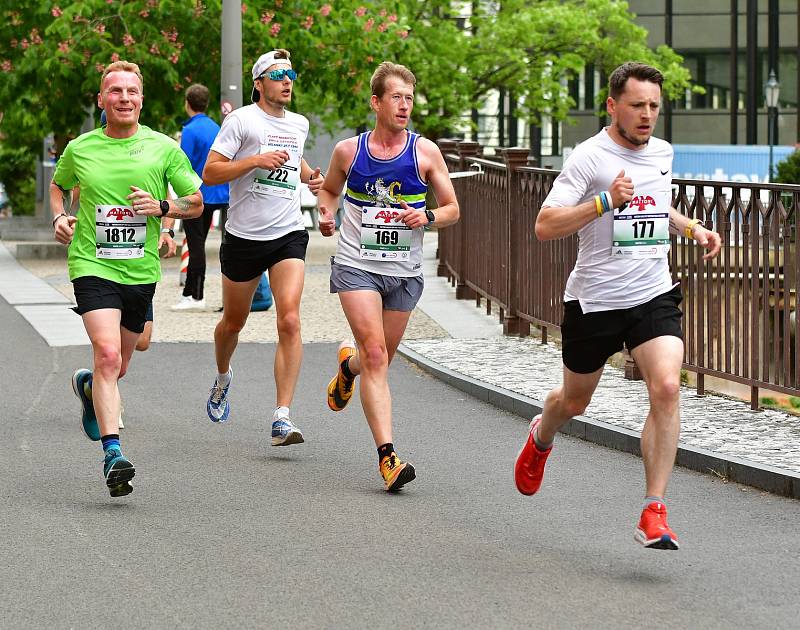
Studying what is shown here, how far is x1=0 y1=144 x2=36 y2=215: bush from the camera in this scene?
44156 mm

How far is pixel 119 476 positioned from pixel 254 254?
1.92 meters

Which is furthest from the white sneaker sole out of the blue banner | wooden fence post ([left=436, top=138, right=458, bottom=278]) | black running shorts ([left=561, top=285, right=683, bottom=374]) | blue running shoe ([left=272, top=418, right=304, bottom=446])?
the blue banner

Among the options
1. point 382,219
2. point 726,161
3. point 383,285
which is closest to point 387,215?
point 382,219

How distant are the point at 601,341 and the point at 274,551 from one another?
57.8 inches

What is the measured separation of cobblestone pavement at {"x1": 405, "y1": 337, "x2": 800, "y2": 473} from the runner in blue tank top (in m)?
1.72

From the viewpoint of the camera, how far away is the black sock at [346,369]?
8.53 meters

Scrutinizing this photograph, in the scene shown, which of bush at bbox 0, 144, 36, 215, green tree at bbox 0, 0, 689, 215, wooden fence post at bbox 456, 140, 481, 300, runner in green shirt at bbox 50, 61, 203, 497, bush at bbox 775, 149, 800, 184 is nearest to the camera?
runner in green shirt at bbox 50, 61, 203, 497

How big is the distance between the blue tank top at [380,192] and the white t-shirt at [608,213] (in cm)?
135

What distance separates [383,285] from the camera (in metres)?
Result: 7.75

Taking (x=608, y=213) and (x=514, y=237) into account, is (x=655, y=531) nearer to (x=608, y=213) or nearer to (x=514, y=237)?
(x=608, y=213)

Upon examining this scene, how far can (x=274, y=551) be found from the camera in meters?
6.23

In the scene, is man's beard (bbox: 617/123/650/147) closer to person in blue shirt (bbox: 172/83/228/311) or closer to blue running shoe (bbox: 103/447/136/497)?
blue running shoe (bbox: 103/447/136/497)

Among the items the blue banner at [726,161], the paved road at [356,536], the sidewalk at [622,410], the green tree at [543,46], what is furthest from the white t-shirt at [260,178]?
the blue banner at [726,161]

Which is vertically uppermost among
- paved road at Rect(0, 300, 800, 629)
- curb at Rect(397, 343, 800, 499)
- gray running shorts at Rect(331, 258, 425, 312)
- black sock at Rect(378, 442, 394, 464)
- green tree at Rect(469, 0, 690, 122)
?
green tree at Rect(469, 0, 690, 122)
